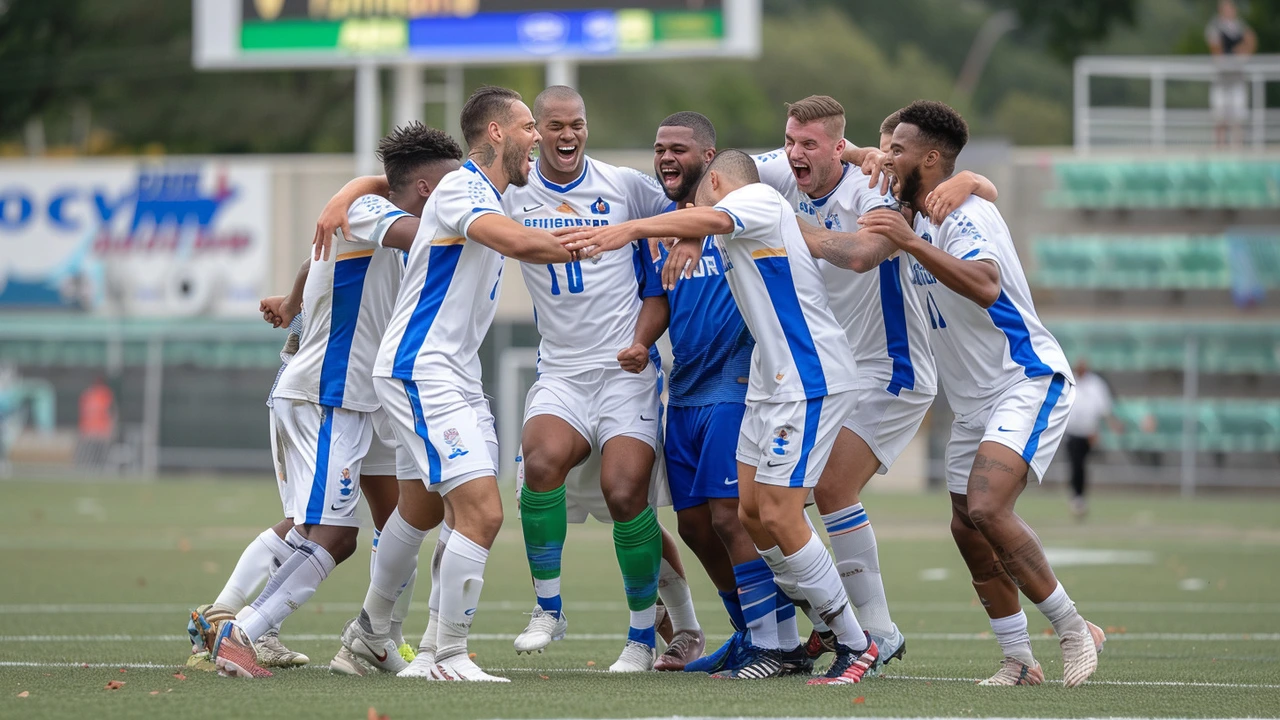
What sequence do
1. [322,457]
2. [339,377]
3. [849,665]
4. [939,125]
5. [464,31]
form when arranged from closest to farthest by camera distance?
1. [849,665]
2. [939,125]
3. [322,457]
4. [339,377]
5. [464,31]

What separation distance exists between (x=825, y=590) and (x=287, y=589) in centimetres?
239

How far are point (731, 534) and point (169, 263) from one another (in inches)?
1102

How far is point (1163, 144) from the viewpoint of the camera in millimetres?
31531

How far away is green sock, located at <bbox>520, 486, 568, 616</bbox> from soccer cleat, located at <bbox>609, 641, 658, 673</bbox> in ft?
1.45

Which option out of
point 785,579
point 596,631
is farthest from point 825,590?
point 596,631

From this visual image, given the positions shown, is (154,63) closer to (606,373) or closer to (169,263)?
(169,263)

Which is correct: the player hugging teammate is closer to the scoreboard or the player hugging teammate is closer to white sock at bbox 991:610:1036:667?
white sock at bbox 991:610:1036:667

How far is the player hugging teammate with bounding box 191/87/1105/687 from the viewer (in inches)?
261

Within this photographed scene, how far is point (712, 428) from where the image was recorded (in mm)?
7332

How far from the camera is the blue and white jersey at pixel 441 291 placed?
6574 mm

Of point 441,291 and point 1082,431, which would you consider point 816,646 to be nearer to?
point 441,291

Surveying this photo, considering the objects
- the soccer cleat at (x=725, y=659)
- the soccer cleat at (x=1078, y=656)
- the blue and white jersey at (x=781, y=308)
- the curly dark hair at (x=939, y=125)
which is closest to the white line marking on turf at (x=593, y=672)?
the soccer cleat at (x=1078, y=656)

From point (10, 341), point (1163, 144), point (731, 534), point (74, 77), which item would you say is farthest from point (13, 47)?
point (731, 534)

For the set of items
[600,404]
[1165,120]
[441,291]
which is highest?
[1165,120]
